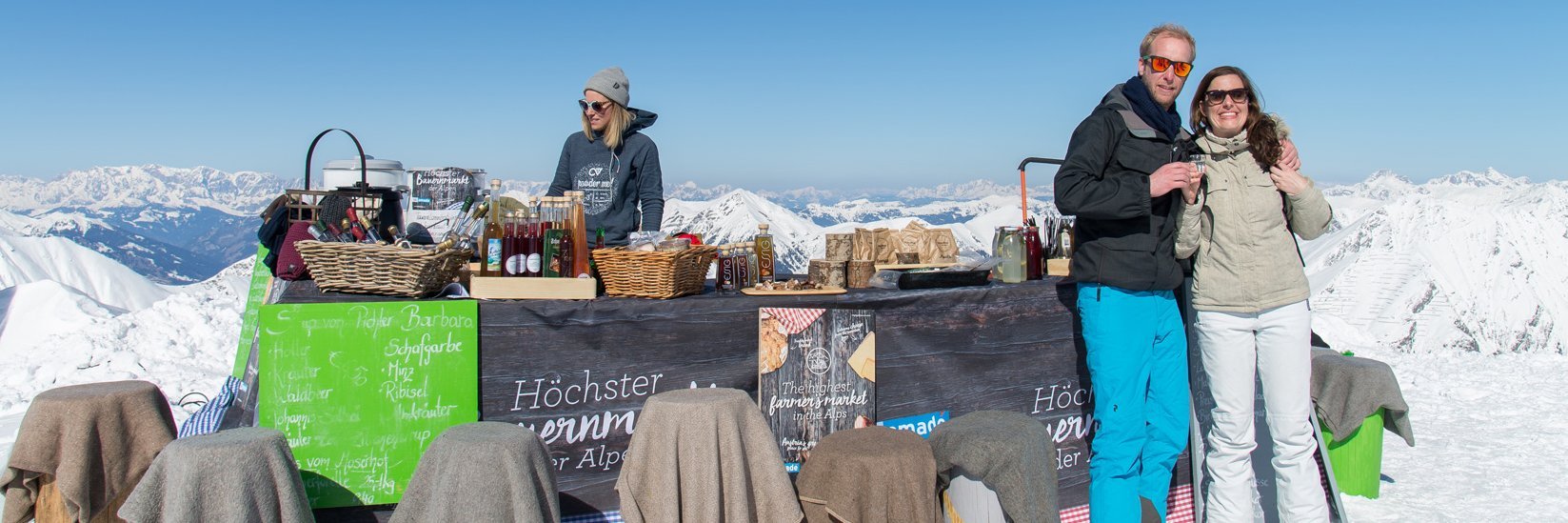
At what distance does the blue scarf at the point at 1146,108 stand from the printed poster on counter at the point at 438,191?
3.00 m

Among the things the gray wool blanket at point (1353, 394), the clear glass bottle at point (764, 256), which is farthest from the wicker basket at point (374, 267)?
the gray wool blanket at point (1353, 394)

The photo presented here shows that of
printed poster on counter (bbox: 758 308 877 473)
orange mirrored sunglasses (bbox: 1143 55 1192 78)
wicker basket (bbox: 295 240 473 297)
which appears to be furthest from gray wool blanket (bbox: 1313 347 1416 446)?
wicker basket (bbox: 295 240 473 297)

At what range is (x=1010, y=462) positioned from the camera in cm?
335

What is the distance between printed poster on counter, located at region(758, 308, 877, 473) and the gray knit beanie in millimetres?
1521

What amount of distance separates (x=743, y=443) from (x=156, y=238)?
156 meters

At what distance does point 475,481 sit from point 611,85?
2304mm

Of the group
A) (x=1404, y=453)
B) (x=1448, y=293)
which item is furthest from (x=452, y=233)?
(x=1448, y=293)

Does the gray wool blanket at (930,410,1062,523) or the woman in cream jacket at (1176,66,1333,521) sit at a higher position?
the woman in cream jacket at (1176,66,1333,521)

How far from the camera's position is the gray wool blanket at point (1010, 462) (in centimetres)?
333

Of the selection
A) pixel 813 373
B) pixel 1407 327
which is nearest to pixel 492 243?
pixel 813 373

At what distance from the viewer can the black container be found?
409 centimetres

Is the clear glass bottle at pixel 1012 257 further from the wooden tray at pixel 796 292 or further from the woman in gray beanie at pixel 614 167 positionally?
the woman in gray beanie at pixel 614 167

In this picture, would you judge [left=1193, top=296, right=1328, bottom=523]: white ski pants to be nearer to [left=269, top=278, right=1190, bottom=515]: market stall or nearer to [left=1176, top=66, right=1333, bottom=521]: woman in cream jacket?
[left=1176, top=66, right=1333, bottom=521]: woman in cream jacket

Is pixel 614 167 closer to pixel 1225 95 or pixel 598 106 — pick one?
pixel 598 106
